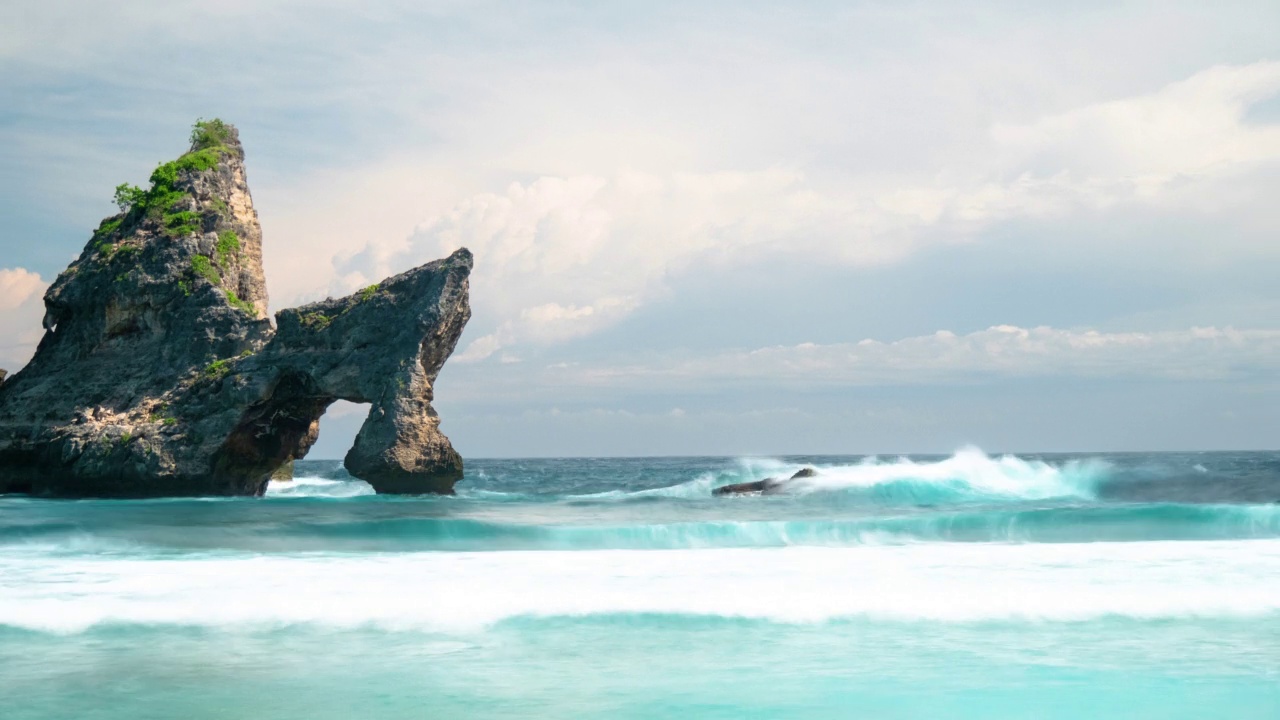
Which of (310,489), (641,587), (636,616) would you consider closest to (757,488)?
(310,489)

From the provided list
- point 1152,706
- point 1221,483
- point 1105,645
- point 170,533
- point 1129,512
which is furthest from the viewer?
point 1221,483

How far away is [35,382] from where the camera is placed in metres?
27.2

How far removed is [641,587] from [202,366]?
1797 centimetres

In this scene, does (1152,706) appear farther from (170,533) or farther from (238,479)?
(238,479)

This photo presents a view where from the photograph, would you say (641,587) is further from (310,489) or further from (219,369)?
(310,489)

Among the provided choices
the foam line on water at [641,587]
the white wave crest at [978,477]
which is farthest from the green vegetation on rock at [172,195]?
the white wave crest at [978,477]

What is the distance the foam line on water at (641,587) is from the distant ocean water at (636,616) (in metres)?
0.06

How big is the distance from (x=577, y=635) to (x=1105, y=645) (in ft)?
16.3

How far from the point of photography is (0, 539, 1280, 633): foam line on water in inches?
420

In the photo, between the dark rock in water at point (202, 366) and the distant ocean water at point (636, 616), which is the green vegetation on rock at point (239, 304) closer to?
the dark rock in water at point (202, 366)

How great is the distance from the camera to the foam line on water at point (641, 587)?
10.7m

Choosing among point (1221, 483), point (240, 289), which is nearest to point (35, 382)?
Result: point (240, 289)

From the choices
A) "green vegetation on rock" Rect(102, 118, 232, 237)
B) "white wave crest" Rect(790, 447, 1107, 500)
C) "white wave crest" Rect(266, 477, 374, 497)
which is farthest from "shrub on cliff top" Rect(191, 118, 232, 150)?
"white wave crest" Rect(790, 447, 1107, 500)

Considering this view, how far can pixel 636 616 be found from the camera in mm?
10734
